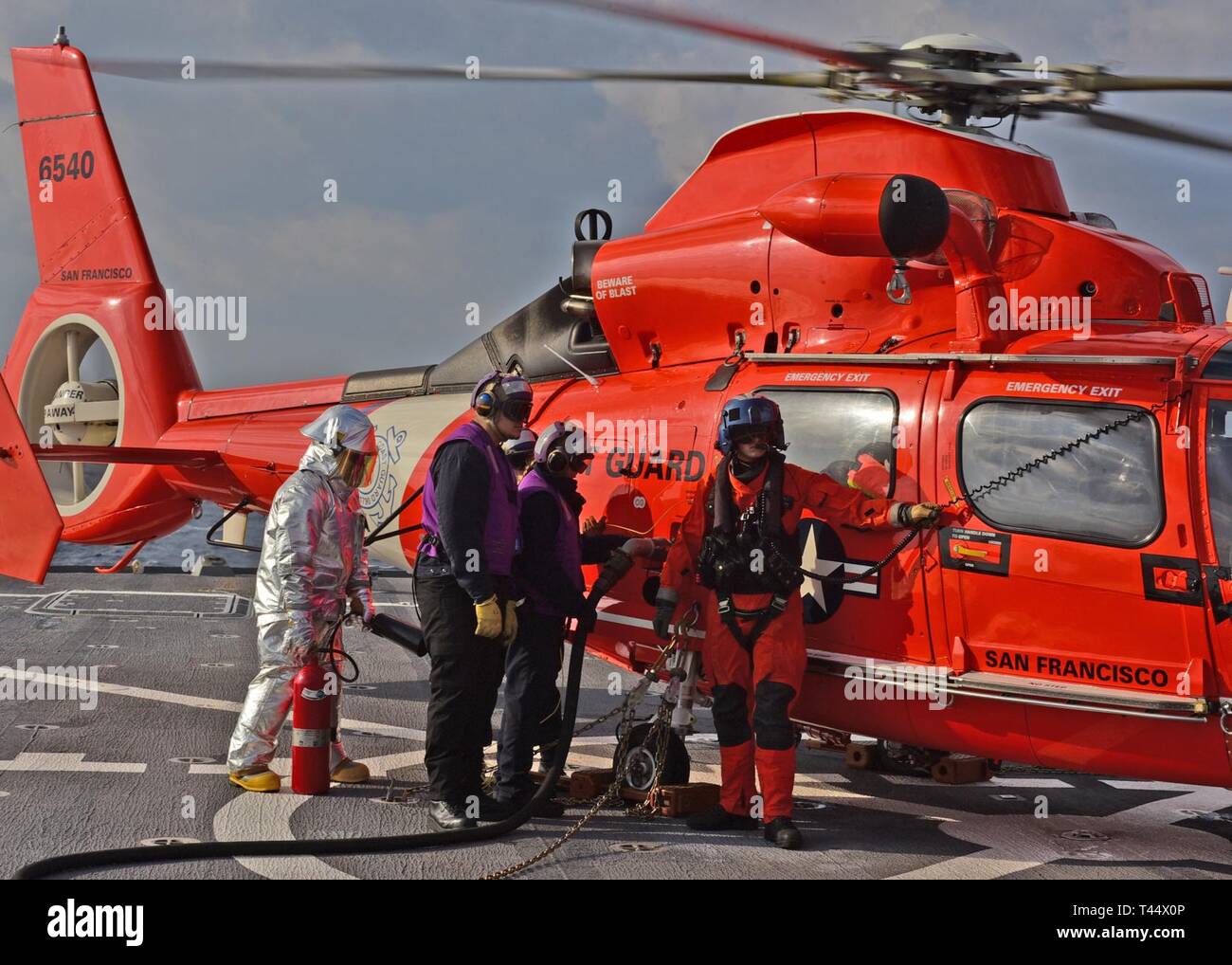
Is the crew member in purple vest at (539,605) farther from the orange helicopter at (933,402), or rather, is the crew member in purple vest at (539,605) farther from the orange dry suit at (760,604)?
the orange helicopter at (933,402)

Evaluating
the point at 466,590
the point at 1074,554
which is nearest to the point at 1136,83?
the point at 1074,554

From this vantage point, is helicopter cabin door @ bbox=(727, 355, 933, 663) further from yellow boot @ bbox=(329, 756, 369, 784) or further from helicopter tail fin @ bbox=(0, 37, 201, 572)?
helicopter tail fin @ bbox=(0, 37, 201, 572)

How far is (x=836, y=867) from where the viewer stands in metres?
6.19

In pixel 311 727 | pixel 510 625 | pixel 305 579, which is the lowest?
pixel 311 727

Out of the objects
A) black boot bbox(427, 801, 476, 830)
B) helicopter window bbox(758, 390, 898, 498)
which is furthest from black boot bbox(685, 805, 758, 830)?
helicopter window bbox(758, 390, 898, 498)

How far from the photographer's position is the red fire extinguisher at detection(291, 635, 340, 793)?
710cm

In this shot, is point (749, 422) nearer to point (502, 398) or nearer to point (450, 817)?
point (502, 398)

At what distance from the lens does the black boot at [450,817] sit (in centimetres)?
650

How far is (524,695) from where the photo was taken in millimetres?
6906

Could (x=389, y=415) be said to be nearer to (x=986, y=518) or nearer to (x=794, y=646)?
(x=794, y=646)

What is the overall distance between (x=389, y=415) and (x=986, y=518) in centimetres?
480

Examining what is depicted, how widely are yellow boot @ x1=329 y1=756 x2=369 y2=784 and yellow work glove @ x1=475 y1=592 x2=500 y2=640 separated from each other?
5.53 ft

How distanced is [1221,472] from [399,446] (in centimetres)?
550
